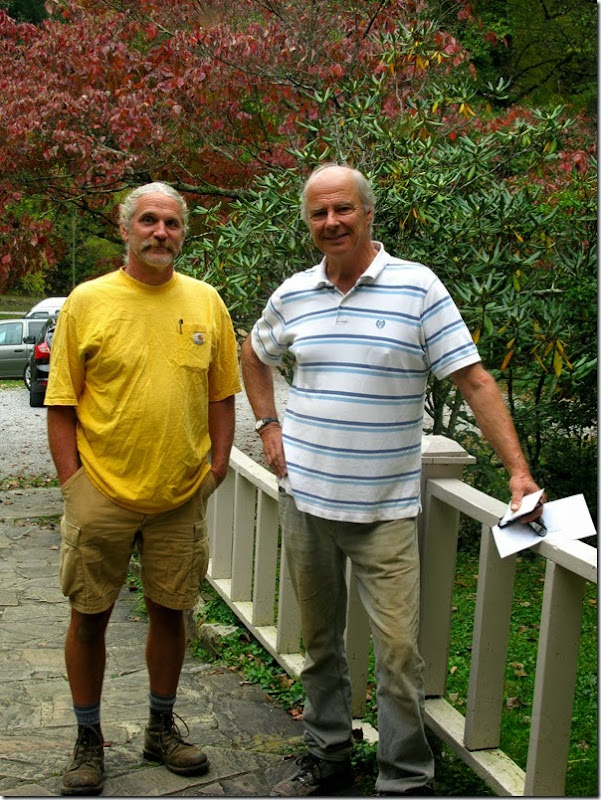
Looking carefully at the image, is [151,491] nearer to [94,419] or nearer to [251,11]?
[94,419]

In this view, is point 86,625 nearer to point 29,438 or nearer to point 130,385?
point 130,385

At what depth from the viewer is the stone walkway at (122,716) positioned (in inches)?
136

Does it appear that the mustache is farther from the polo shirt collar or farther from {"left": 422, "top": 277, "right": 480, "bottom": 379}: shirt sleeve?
{"left": 422, "top": 277, "right": 480, "bottom": 379}: shirt sleeve

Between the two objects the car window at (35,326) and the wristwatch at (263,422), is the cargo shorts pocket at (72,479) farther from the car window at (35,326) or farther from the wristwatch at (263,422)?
the car window at (35,326)

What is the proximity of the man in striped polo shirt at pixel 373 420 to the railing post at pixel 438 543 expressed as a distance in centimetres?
30

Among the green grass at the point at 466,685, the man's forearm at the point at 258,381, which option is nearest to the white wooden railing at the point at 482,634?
the green grass at the point at 466,685

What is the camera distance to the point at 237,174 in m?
8.19

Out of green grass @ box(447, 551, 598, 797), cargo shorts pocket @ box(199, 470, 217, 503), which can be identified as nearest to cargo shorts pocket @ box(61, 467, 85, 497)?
cargo shorts pocket @ box(199, 470, 217, 503)

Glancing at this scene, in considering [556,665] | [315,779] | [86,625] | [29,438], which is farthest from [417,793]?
[29,438]

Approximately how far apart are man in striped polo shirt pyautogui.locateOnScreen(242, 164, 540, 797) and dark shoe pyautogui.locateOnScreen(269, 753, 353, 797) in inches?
11.8

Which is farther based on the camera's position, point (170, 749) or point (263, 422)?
point (170, 749)

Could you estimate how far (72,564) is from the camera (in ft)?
10.9

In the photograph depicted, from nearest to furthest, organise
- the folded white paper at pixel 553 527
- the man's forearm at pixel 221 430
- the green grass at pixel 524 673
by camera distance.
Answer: the folded white paper at pixel 553 527, the man's forearm at pixel 221 430, the green grass at pixel 524 673

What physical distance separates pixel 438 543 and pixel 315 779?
87cm
